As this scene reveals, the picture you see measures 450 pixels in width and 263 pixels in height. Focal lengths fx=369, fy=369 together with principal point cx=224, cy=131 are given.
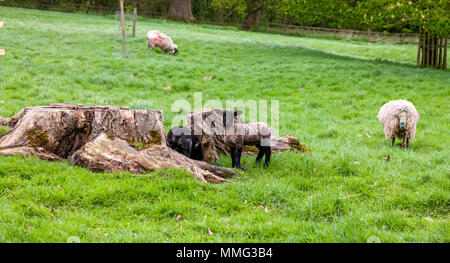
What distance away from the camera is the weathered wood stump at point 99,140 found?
6.03 meters

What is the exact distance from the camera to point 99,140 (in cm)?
612

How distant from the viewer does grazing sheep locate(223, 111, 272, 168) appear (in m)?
6.83

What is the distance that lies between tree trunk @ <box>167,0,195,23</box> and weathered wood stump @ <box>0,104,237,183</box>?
119 ft

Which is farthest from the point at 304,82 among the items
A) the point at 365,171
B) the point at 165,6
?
the point at 165,6

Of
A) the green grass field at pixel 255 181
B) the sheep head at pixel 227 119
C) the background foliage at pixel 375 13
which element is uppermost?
the background foliage at pixel 375 13

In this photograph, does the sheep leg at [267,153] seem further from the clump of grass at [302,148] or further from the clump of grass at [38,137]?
the clump of grass at [38,137]

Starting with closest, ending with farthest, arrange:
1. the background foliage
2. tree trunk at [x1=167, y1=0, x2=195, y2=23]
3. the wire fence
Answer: the background foliage → tree trunk at [x1=167, y1=0, x2=195, y2=23] → the wire fence

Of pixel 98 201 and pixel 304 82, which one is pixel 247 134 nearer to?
pixel 98 201

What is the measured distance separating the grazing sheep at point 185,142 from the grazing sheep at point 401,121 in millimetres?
4841

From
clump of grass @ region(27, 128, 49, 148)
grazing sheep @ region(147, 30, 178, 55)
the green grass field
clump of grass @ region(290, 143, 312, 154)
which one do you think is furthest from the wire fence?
clump of grass @ region(27, 128, 49, 148)

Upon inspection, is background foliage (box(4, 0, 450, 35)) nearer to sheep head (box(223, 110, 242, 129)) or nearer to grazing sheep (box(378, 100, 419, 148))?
grazing sheep (box(378, 100, 419, 148))

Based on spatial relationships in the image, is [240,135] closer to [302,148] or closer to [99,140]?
[302,148]

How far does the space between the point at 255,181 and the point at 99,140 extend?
8.84 feet

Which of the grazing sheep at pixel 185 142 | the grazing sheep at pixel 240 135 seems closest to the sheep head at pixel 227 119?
the grazing sheep at pixel 240 135
